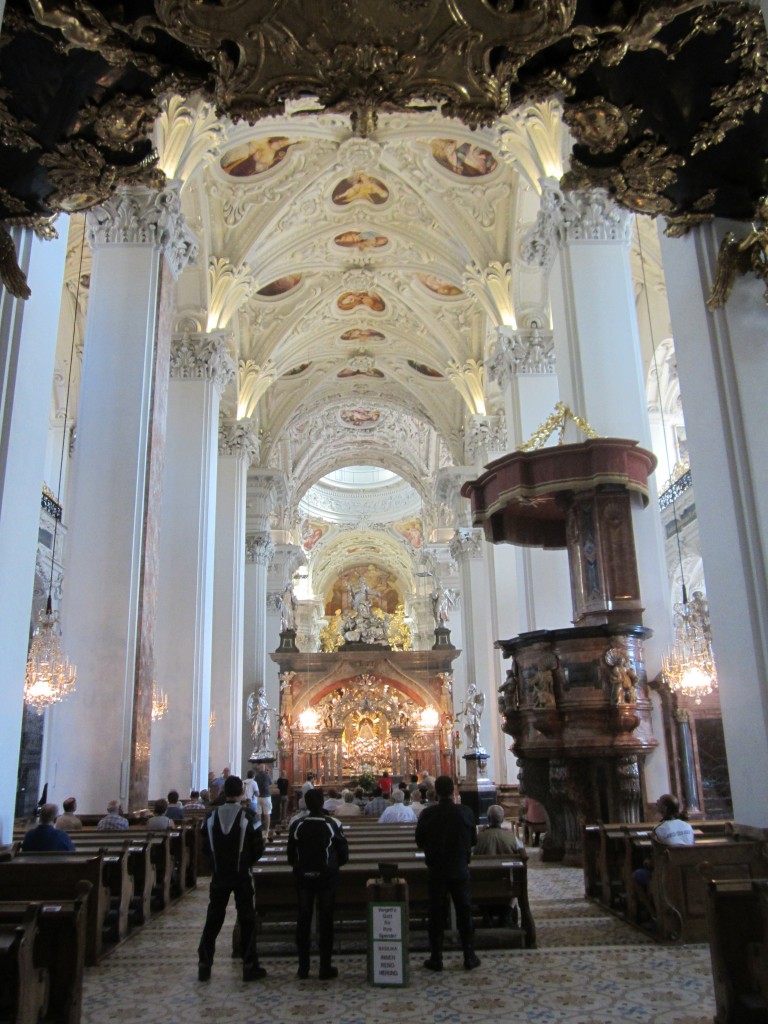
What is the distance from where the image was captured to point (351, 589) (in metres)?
37.7

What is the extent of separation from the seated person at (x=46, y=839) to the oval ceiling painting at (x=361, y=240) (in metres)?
15.3

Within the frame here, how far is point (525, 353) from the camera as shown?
15.8 metres

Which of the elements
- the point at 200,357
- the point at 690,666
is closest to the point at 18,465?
the point at 690,666

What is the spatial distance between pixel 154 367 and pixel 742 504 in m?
7.21

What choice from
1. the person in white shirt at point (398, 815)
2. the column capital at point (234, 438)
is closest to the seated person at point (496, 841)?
the person in white shirt at point (398, 815)

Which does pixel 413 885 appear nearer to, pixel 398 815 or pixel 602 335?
pixel 398 815

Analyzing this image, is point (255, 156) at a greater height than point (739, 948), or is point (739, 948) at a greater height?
point (255, 156)

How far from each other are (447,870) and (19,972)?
7.65ft

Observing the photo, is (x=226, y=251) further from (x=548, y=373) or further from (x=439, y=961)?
(x=439, y=961)

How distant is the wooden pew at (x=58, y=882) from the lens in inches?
202

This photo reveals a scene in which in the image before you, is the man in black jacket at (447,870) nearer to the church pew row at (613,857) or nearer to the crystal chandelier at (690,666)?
the church pew row at (613,857)

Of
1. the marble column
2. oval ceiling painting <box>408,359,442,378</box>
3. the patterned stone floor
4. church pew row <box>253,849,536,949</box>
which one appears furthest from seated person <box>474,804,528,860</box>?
oval ceiling painting <box>408,359,442,378</box>

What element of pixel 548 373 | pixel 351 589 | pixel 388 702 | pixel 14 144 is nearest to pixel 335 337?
pixel 548 373

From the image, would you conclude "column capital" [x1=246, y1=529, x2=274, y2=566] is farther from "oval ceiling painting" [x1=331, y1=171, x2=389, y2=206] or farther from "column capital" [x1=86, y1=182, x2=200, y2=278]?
"column capital" [x1=86, y1=182, x2=200, y2=278]
